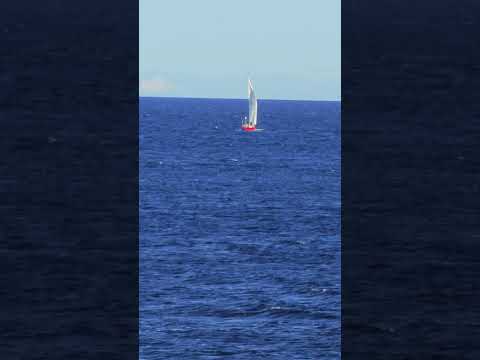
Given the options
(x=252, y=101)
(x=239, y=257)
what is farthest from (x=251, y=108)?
(x=239, y=257)

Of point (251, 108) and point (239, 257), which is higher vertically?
point (251, 108)

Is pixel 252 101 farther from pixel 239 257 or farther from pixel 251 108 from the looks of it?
pixel 239 257

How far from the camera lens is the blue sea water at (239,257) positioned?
160ft

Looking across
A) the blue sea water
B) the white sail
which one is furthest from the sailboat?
the blue sea water

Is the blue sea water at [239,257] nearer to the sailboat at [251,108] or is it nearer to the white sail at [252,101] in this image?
the white sail at [252,101]

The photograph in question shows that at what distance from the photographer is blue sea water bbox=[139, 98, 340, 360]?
48781 millimetres

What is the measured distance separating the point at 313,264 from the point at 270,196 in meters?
21.8

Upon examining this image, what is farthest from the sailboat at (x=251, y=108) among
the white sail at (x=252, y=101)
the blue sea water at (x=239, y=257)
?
the blue sea water at (x=239, y=257)

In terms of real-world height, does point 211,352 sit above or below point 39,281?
below

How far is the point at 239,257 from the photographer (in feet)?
202
